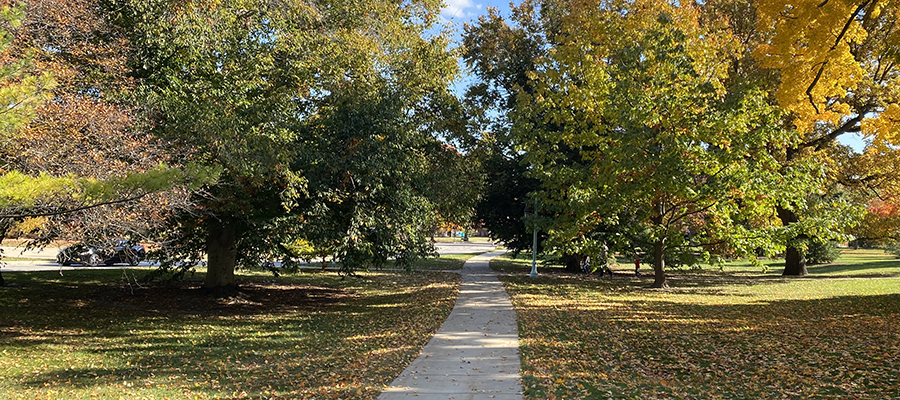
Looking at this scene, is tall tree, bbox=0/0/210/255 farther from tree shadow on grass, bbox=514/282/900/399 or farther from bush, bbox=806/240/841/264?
bush, bbox=806/240/841/264

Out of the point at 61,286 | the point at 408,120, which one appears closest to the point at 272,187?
the point at 408,120

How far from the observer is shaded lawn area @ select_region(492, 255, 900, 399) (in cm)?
650

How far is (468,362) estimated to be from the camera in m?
7.58

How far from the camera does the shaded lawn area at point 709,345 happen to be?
650cm

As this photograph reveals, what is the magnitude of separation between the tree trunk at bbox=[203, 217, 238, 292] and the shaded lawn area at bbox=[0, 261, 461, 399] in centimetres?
45

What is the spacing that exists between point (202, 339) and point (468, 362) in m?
5.40

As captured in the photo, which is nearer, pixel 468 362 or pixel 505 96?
pixel 468 362

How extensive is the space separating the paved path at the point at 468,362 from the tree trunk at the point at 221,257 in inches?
256

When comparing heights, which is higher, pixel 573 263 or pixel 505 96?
pixel 505 96

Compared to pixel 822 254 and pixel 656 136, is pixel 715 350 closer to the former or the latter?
pixel 656 136

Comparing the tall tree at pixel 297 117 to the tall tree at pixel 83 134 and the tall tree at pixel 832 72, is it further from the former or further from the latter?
the tall tree at pixel 832 72

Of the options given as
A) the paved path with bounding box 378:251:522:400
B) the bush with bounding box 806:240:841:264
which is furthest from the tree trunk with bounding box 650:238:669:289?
the bush with bounding box 806:240:841:264

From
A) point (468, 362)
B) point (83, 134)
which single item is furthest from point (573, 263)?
point (83, 134)

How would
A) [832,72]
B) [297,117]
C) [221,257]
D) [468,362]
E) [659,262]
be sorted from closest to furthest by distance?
[468,362], [832,72], [297,117], [221,257], [659,262]
